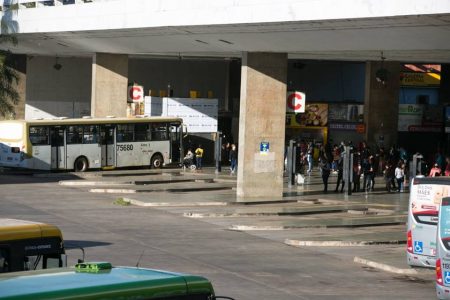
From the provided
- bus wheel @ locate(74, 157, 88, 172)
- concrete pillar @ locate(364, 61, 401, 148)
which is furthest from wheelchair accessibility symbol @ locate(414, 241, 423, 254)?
concrete pillar @ locate(364, 61, 401, 148)

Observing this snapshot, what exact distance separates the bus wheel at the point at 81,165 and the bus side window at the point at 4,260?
3440 centimetres

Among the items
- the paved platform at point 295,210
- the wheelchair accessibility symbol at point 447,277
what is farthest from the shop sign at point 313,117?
the wheelchair accessibility symbol at point 447,277

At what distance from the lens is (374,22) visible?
85.1 ft

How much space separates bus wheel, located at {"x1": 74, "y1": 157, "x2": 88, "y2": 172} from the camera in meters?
45.8

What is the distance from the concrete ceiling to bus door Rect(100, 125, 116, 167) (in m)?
3.62

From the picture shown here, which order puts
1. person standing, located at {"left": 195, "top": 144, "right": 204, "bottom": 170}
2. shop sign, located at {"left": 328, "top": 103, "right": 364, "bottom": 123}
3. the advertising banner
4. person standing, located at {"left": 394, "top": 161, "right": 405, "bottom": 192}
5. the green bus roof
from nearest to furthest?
the green bus roof < person standing, located at {"left": 394, "top": 161, "right": 405, "bottom": 192} < person standing, located at {"left": 195, "top": 144, "right": 204, "bottom": 170} < shop sign, located at {"left": 328, "top": 103, "right": 364, "bottom": 123} < the advertising banner

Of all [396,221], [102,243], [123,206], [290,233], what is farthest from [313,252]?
[123,206]

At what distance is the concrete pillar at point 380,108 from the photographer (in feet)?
Answer: 175

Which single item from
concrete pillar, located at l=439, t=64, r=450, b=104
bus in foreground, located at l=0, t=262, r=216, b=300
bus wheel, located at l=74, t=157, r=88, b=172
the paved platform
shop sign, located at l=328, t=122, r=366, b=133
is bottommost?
the paved platform

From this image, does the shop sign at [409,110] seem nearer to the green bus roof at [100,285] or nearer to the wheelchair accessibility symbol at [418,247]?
the wheelchair accessibility symbol at [418,247]

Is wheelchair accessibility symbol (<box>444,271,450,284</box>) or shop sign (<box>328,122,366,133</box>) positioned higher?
shop sign (<box>328,122,366,133</box>)

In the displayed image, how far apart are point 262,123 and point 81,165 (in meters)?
12.6

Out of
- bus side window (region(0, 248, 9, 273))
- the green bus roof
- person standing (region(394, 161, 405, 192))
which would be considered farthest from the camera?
person standing (region(394, 161, 405, 192))

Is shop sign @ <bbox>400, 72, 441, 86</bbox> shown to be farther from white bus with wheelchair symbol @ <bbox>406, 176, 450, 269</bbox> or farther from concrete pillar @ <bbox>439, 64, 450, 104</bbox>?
white bus with wheelchair symbol @ <bbox>406, 176, 450, 269</bbox>
